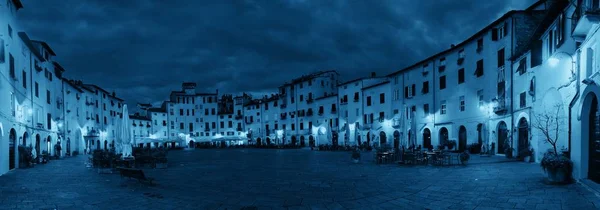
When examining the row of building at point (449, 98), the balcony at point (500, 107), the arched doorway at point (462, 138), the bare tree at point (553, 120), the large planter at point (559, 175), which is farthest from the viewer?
the arched doorway at point (462, 138)

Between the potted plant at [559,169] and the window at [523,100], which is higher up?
the window at [523,100]

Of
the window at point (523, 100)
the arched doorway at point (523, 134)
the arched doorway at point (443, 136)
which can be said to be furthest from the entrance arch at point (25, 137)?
the arched doorway at point (443, 136)

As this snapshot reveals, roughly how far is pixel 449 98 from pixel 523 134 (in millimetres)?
9539

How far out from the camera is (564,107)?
13969 millimetres

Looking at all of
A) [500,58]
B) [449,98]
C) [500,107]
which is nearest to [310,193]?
[500,107]

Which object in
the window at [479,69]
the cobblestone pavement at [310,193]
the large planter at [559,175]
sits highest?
the window at [479,69]

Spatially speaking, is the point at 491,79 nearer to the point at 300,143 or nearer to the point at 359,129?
the point at 359,129

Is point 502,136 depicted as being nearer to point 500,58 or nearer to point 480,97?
point 480,97

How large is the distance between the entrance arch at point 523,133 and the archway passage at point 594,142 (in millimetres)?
10813

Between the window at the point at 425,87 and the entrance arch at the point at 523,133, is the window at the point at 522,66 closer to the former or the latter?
the entrance arch at the point at 523,133

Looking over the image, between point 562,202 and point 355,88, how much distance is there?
37.6 metres

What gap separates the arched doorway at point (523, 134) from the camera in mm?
19294

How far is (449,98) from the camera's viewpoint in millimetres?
29125

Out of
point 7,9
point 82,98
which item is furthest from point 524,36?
point 82,98
